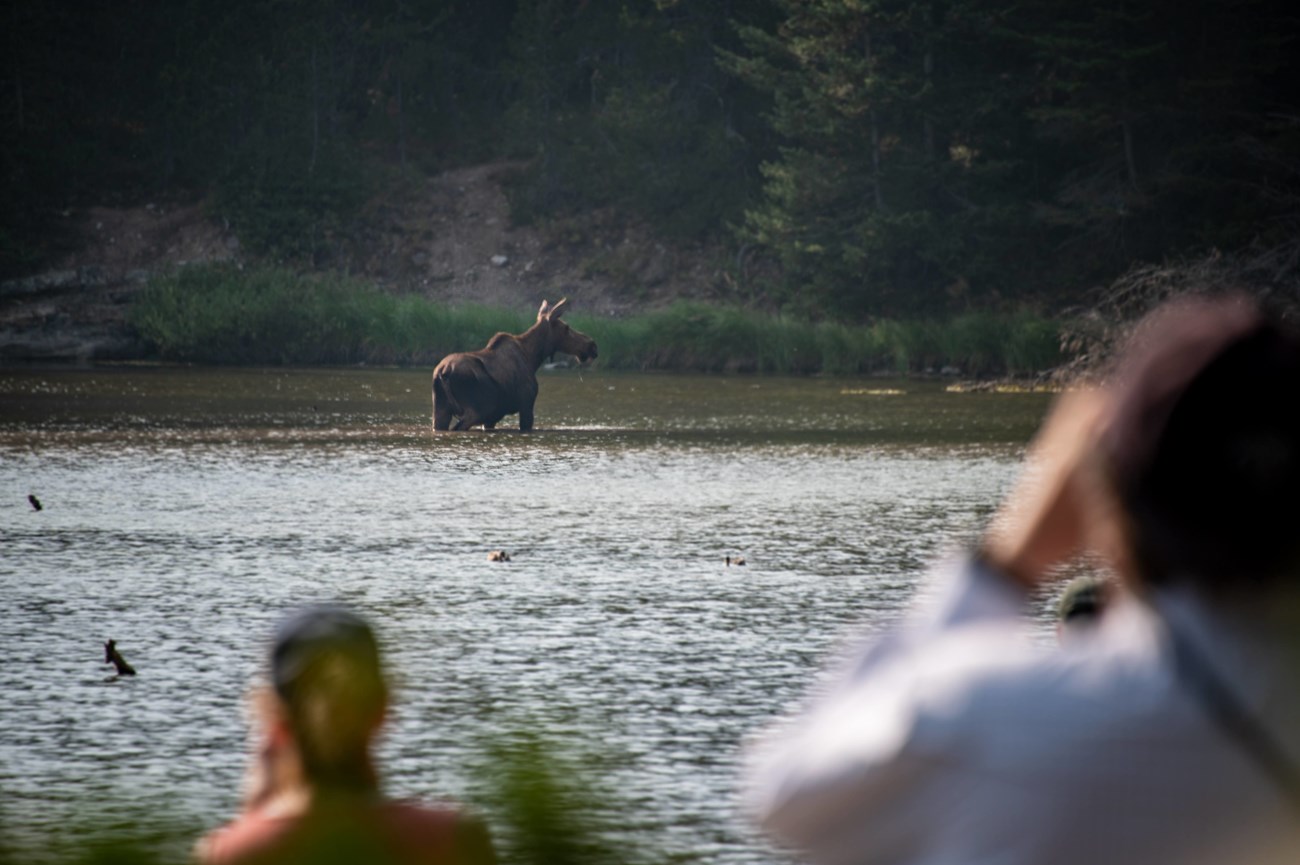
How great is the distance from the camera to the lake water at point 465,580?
7289 mm

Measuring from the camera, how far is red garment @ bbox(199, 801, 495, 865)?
7.42 ft

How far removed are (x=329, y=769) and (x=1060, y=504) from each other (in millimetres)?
917

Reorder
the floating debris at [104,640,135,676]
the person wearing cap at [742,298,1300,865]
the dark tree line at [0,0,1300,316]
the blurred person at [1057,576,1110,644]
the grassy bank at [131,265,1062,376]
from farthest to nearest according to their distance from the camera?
1. the dark tree line at [0,0,1300,316]
2. the grassy bank at [131,265,1062,376]
3. the floating debris at [104,640,135,676]
4. the blurred person at [1057,576,1110,644]
5. the person wearing cap at [742,298,1300,865]

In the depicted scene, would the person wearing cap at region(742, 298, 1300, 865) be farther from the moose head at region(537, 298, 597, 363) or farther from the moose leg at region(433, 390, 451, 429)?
the moose head at region(537, 298, 597, 363)

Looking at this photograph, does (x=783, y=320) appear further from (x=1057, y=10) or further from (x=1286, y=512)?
(x=1286, y=512)

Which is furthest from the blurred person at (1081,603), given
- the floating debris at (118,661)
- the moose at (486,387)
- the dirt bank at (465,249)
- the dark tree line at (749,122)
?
the dirt bank at (465,249)

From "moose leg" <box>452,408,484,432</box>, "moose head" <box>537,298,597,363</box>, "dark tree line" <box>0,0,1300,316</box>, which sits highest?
"dark tree line" <box>0,0,1300,316</box>

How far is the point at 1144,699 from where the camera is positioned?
68.2 inches

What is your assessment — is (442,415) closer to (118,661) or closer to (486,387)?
(486,387)

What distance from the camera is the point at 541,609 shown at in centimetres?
1096

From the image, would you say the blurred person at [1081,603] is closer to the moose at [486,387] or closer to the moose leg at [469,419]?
the moose at [486,387]

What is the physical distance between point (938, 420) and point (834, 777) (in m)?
25.1

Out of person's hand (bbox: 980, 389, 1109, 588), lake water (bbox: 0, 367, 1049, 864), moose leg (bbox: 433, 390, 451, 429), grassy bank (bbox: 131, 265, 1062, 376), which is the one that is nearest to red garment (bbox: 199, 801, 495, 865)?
lake water (bbox: 0, 367, 1049, 864)

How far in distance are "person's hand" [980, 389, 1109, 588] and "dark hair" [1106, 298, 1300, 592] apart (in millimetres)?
43
